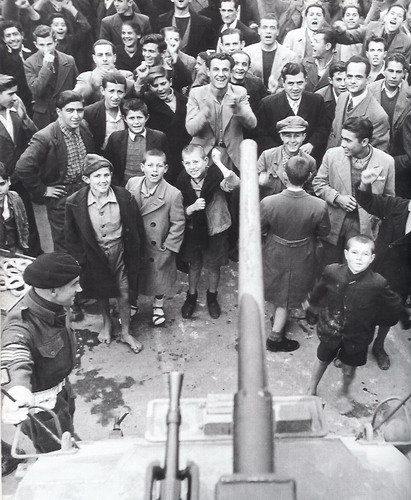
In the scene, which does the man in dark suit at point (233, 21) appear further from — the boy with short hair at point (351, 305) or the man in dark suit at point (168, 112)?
the boy with short hair at point (351, 305)

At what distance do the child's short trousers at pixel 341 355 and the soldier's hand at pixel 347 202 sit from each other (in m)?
1.08

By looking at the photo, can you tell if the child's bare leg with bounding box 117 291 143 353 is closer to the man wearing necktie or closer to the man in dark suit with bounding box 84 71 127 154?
the man in dark suit with bounding box 84 71 127 154

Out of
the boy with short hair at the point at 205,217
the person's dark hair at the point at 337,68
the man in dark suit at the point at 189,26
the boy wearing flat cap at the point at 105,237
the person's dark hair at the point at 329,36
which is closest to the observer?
the boy wearing flat cap at the point at 105,237

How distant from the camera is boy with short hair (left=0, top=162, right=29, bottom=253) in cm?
397

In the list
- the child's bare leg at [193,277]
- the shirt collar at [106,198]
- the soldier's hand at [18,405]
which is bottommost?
the child's bare leg at [193,277]

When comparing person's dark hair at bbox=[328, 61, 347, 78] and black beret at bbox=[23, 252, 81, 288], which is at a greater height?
black beret at bbox=[23, 252, 81, 288]

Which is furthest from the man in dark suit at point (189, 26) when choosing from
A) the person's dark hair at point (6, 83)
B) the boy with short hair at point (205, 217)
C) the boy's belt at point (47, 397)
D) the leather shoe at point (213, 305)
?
the boy's belt at point (47, 397)

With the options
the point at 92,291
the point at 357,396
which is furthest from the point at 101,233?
the point at 357,396

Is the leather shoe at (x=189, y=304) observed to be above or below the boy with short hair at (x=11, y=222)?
below

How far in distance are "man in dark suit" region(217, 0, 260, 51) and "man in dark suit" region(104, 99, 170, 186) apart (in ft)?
6.13

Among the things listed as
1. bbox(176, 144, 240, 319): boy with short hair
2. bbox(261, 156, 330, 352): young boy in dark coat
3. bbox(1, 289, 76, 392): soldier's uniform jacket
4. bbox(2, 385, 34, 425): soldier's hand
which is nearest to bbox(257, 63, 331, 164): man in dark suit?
bbox(176, 144, 240, 319): boy with short hair

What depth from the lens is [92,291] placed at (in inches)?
167

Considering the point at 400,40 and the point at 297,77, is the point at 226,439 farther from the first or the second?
the point at 400,40

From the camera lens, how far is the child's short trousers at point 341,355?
3.70 meters
